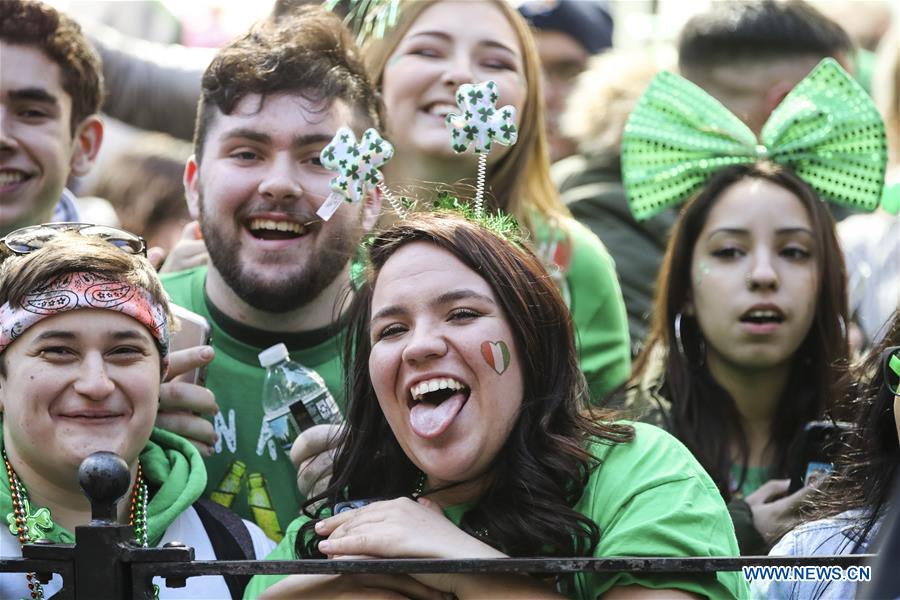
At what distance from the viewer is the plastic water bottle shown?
359cm

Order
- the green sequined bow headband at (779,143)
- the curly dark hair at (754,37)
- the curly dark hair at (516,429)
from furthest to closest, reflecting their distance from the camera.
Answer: the curly dark hair at (754,37) < the green sequined bow headband at (779,143) < the curly dark hair at (516,429)

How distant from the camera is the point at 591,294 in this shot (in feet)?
14.1

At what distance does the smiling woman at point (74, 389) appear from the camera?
303cm

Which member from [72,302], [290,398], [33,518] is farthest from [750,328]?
[33,518]

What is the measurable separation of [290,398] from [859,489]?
135 cm

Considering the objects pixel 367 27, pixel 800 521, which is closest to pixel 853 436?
pixel 800 521

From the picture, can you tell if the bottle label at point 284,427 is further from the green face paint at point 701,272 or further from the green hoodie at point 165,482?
the green face paint at point 701,272

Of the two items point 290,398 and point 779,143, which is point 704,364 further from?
point 290,398

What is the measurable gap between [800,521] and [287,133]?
5.05 feet

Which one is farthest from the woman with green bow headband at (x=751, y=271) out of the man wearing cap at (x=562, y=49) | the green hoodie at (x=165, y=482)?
the man wearing cap at (x=562, y=49)

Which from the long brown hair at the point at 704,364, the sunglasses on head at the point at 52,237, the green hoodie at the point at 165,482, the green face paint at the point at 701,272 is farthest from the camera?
the green face paint at the point at 701,272

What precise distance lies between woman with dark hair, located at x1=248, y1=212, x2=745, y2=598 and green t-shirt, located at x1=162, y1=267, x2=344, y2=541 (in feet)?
1.74

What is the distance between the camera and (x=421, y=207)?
10.4ft

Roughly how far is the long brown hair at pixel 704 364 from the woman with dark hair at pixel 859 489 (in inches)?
24.6
